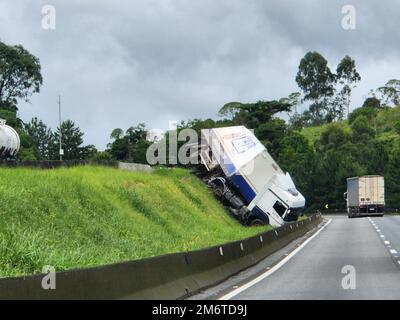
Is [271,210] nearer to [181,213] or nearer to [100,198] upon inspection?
[181,213]

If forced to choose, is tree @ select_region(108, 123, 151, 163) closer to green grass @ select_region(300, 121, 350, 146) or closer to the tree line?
the tree line

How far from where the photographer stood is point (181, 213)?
3669 centimetres

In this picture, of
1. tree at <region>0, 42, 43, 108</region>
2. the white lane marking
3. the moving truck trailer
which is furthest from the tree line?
the white lane marking

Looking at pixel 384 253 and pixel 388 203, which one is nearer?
pixel 384 253

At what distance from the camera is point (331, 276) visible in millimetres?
16828

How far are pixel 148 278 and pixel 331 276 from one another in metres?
6.14

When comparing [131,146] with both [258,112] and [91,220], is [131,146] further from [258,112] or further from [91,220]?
[91,220]

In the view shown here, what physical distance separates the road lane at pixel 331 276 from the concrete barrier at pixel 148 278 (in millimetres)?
1070

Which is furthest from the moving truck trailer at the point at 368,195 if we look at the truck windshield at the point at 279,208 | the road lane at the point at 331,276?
the road lane at the point at 331,276

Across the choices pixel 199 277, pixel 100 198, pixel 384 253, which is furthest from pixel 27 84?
pixel 199 277

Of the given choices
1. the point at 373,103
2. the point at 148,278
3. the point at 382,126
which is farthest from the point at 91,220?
the point at 373,103

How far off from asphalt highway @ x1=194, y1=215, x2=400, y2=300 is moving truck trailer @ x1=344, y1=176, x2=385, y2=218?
3995 centimetres

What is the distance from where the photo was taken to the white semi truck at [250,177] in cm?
4034

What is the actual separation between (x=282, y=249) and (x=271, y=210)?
12680 mm
